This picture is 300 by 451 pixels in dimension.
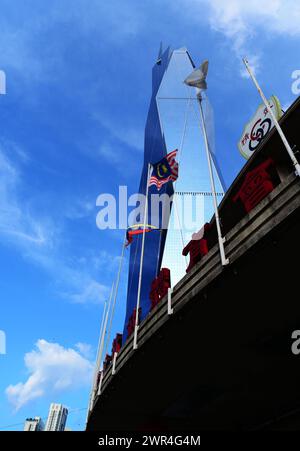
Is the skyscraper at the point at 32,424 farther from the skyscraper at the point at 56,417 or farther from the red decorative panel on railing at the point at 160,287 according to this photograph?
the red decorative panel on railing at the point at 160,287

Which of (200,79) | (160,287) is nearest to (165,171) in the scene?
(200,79)

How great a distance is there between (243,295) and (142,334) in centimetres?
511

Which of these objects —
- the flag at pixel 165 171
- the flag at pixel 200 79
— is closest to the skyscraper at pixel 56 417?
the flag at pixel 165 171

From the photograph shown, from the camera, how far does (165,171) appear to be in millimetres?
21672

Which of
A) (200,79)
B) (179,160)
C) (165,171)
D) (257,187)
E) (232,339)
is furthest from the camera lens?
(179,160)

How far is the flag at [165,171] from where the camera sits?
21.0 meters

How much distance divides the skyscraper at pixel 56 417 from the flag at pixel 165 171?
147 meters

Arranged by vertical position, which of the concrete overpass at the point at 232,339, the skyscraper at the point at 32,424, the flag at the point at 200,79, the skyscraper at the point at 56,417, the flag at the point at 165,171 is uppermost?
the skyscraper at the point at 56,417

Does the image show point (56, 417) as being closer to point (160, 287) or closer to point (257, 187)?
point (160, 287)

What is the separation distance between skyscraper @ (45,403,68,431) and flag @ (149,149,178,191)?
5771 inches

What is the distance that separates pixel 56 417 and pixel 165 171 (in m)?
148
